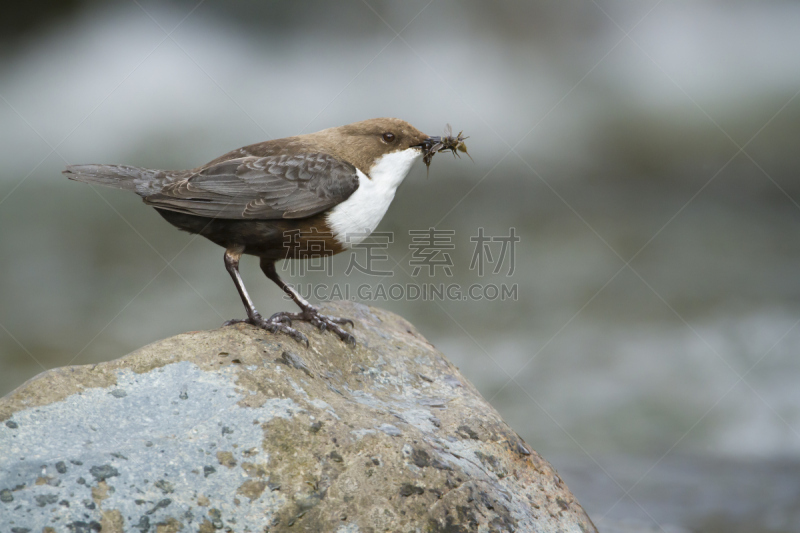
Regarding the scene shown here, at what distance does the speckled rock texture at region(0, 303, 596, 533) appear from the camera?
2.11 meters

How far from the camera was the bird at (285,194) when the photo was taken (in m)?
3.23

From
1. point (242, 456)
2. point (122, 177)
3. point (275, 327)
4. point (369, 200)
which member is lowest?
point (242, 456)

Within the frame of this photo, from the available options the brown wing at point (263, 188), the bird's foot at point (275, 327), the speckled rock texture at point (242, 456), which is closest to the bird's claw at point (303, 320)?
the bird's foot at point (275, 327)

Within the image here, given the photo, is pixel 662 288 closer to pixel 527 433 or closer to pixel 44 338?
pixel 527 433

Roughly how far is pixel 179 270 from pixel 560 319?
175 inches

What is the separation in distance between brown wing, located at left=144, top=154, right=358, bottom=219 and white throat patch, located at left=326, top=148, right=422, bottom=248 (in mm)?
54

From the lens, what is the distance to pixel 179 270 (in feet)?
26.7

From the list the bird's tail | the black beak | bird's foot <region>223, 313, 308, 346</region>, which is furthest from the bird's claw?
the black beak

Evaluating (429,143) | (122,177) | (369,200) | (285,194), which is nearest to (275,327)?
(285,194)

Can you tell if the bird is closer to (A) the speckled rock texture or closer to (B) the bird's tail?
(B) the bird's tail

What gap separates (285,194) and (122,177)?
30.5 inches

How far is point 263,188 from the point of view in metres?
3.31

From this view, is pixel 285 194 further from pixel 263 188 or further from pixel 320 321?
pixel 320 321

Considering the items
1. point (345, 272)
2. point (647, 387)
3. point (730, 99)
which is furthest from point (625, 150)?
point (345, 272)
